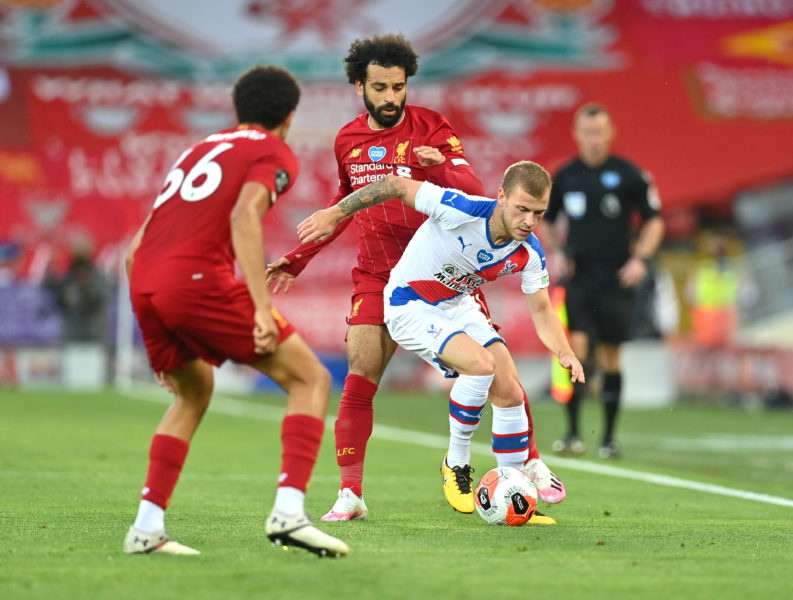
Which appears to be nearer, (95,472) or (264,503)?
(264,503)

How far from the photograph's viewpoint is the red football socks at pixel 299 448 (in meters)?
4.86

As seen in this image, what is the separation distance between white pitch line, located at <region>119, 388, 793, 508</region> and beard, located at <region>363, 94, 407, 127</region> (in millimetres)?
2921

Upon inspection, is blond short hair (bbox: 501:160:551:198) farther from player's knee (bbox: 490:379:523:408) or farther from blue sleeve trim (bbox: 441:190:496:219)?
→ player's knee (bbox: 490:379:523:408)

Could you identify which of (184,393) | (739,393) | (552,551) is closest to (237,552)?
(184,393)

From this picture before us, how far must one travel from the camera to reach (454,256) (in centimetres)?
627

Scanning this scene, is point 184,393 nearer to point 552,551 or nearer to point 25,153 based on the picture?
point 552,551

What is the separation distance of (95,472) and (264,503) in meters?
1.97

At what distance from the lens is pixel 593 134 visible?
10.4 metres

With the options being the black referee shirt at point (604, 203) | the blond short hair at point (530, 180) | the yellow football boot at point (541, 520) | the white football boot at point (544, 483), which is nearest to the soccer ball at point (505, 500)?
the yellow football boot at point (541, 520)

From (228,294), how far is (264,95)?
78cm

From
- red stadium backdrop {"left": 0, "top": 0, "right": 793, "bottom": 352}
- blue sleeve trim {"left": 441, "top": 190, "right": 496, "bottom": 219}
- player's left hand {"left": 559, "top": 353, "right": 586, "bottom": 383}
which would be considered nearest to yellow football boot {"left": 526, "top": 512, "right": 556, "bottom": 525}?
player's left hand {"left": 559, "top": 353, "right": 586, "bottom": 383}

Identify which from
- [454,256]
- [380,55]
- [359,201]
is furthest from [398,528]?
[380,55]

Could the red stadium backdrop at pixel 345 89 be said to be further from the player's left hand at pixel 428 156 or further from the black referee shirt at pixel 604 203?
the player's left hand at pixel 428 156

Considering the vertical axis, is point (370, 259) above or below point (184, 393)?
above
